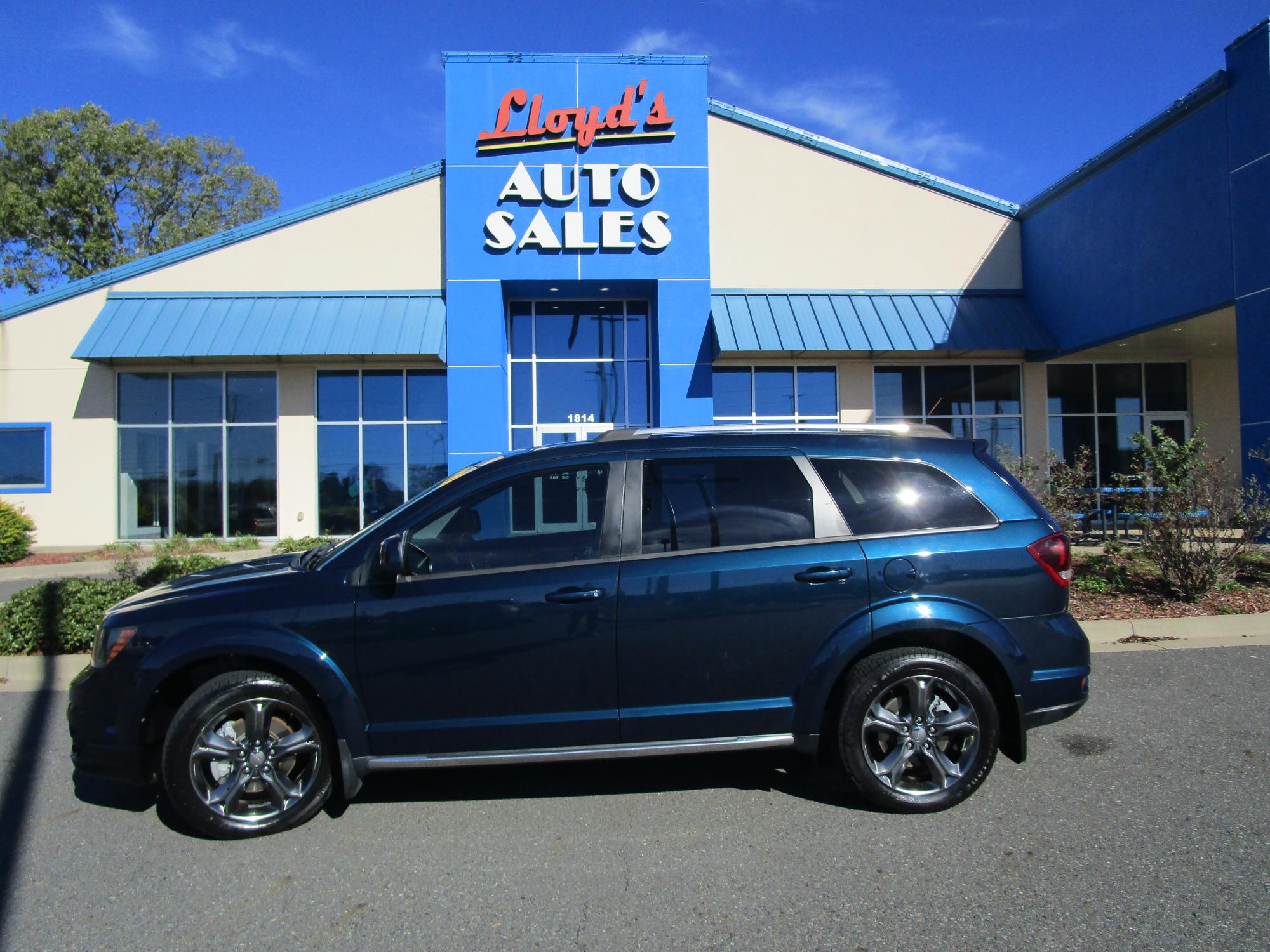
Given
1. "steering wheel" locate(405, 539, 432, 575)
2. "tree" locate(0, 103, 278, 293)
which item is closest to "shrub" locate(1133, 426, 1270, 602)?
"steering wheel" locate(405, 539, 432, 575)

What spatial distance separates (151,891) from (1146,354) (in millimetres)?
19108

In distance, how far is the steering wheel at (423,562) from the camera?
373cm

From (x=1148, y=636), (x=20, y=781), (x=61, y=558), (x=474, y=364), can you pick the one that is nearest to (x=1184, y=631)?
(x=1148, y=636)

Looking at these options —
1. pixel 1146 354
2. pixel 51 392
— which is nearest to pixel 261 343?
pixel 51 392

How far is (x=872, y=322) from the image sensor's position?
1564 centimetres

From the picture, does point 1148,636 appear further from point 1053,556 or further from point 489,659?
point 489,659

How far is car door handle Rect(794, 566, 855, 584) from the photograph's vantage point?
376 centimetres

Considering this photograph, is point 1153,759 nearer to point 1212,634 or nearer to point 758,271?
point 1212,634

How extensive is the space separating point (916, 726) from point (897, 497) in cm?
110

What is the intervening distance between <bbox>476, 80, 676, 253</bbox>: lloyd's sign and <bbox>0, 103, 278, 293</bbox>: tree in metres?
20.2

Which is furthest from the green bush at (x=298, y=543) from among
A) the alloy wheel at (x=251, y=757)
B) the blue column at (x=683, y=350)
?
the alloy wheel at (x=251, y=757)

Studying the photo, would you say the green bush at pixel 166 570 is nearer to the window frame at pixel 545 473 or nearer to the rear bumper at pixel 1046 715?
the window frame at pixel 545 473

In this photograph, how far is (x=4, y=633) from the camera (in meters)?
6.65

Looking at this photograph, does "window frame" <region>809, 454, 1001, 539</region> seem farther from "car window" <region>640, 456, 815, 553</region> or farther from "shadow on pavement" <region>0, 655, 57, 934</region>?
"shadow on pavement" <region>0, 655, 57, 934</region>
